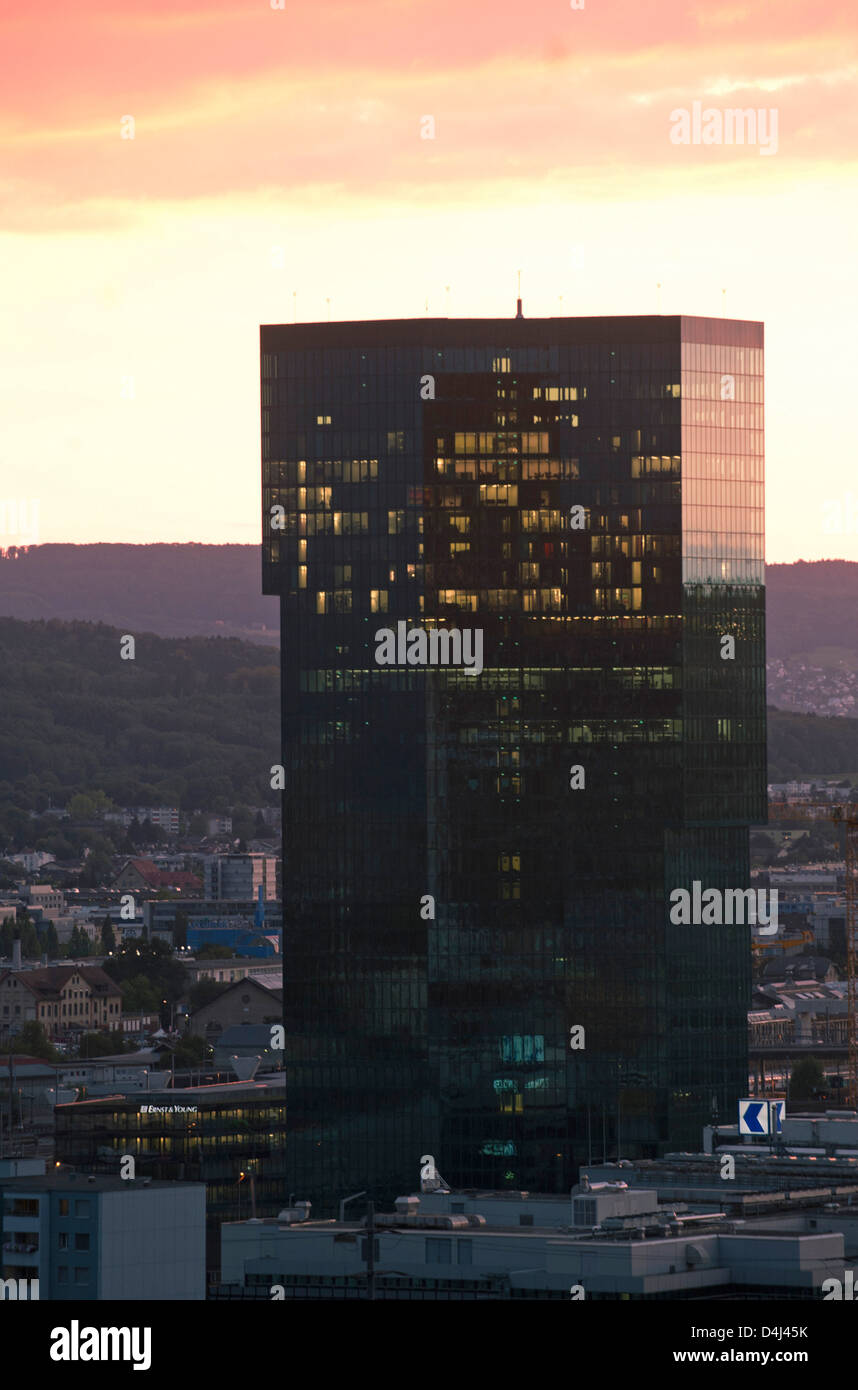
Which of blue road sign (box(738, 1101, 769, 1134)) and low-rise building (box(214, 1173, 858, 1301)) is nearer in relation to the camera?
low-rise building (box(214, 1173, 858, 1301))

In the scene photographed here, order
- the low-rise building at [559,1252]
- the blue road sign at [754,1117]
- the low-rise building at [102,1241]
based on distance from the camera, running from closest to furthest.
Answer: the low-rise building at [559,1252]
the low-rise building at [102,1241]
the blue road sign at [754,1117]

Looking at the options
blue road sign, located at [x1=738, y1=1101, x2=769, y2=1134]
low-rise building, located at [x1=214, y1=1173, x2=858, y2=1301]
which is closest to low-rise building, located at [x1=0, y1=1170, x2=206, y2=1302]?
low-rise building, located at [x1=214, y1=1173, x2=858, y2=1301]

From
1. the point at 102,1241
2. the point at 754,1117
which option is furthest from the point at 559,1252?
the point at 754,1117

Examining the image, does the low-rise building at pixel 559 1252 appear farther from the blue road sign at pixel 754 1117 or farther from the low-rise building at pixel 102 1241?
the blue road sign at pixel 754 1117

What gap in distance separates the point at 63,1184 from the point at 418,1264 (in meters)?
18.9

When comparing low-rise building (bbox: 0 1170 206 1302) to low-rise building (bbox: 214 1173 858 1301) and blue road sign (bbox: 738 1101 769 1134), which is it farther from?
blue road sign (bbox: 738 1101 769 1134)

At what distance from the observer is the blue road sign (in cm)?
18362

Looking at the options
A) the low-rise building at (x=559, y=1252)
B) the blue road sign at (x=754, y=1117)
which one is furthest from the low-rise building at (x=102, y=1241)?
the blue road sign at (x=754, y=1117)

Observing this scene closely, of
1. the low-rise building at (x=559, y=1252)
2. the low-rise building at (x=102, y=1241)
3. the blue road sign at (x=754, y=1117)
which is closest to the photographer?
the low-rise building at (x=559, y=1252)

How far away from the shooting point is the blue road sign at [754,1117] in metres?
184

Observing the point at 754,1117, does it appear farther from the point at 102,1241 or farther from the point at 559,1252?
the point at 102,1241
